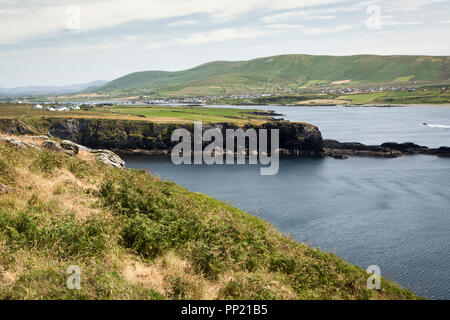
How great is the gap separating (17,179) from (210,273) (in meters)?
10.7

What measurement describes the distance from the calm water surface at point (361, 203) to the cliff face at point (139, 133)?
31.4ft

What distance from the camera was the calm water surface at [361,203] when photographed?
36.8m

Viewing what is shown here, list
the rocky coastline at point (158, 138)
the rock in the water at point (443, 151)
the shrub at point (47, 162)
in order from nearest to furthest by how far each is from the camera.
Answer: the shrub at point (47, 162), the rock in the water at point (443, 151), the rocky coastline at point (158, 138)

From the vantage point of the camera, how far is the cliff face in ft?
345

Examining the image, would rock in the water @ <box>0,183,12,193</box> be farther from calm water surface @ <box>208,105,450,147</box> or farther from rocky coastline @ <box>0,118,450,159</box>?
calm water surface @ <box>208,105,450,147</box>

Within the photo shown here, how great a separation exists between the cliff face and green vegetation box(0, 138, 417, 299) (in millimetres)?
87249

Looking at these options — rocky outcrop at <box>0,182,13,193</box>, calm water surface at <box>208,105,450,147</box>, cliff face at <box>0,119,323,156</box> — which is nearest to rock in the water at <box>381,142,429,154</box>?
calm water surface at <box>208,105,450,147</box>

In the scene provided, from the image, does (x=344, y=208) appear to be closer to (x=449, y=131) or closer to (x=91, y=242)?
(x=91, y=242)

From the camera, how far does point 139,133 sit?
11138cm

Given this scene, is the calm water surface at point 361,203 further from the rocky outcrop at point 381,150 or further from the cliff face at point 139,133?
the cliff face at point 139,133

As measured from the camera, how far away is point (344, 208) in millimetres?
54688

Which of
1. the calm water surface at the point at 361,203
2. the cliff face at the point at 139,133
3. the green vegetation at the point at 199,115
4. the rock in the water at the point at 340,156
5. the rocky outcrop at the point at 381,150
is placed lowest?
the calm water surface at the point at 361,203

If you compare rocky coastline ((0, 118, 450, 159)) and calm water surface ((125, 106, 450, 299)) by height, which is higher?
rocky coastline ((0, 118, 450, 159))

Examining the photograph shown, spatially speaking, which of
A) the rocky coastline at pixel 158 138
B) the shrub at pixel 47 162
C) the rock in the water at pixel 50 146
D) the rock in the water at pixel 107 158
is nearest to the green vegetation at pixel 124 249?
the shrub at pixel 47 162
